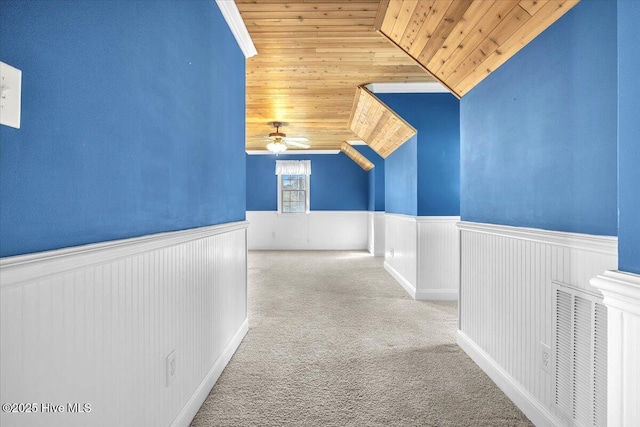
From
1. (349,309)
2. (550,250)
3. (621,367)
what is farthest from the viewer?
(349,309)

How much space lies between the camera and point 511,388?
2006mm

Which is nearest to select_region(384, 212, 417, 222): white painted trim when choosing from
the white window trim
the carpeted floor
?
the carpeted floor

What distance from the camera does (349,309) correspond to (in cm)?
378

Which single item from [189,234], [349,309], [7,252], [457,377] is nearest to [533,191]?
[457,377]

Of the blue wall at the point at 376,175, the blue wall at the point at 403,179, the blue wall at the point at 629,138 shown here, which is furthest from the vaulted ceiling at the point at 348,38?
the blue wall at the point at 376,175

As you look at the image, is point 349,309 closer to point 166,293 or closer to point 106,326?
point 166,293

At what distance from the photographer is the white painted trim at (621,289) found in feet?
2.89

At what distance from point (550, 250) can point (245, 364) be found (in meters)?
1.97

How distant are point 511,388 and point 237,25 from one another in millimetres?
2960

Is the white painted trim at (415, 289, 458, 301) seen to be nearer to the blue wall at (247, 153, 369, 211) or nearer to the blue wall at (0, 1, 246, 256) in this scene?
the blue wall at (0, 1, 246, 256)

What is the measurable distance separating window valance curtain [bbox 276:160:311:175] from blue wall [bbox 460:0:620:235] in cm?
690

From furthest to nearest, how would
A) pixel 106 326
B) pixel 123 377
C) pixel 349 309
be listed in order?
pixel 349 309 < pixel 123 377 < pixel 106 326

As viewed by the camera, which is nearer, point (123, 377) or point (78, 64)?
point (78, 64)

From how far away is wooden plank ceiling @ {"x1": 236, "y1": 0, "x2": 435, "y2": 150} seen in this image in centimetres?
260
